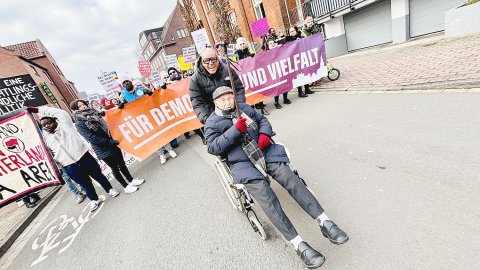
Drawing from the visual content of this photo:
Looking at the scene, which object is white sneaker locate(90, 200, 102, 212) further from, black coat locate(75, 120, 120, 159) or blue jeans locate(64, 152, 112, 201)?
black coat locate(75, 120, 120, 159)

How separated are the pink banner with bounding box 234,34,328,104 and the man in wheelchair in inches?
161

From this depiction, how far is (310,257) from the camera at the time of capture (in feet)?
6.52

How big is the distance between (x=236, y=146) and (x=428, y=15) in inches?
447

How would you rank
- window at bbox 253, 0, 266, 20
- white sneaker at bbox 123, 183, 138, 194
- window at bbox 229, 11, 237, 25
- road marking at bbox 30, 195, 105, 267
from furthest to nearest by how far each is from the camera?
window at bbox 229, 11, 237, 25
window at bbox 253, 0, 266, 20
white sneaker at bbox 123, 183, 138, 194
road marking at bbox 30, 195, 105, 267

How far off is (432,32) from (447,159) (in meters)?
9.79

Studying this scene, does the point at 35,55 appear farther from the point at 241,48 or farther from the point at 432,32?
the point at 432,32

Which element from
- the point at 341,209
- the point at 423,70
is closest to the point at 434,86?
the point at 423,70

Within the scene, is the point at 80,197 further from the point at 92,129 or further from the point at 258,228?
the point at 258,228

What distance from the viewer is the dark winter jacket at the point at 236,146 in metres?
2.44

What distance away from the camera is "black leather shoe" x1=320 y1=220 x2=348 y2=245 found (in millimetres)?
2037

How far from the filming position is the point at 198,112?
3.38 meters

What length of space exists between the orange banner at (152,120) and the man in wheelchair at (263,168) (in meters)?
3.68

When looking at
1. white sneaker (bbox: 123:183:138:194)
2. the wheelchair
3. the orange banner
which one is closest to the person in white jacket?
white sneaker (bbox: 123:183:138:194)

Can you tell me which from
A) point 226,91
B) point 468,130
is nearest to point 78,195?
point 226,91
